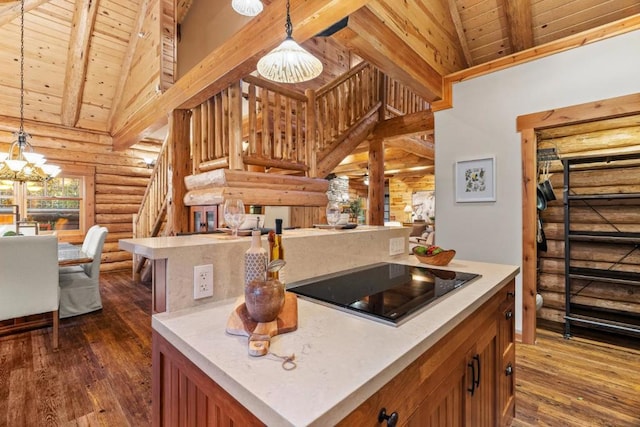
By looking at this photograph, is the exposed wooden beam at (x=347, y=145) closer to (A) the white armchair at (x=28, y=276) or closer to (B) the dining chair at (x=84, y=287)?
(B) the dining chair at (x=84, y=287)

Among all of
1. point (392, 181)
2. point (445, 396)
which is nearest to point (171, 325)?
point (445, 396)

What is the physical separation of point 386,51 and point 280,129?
1424 millimetres

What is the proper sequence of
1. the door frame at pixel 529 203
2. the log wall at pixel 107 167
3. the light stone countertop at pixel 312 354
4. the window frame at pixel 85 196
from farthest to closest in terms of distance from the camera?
the window frame at pixel 85 196
the log wall at pixel 107 167
the door frame at pixel 529 203
the light stone countertop at pixel 312 354

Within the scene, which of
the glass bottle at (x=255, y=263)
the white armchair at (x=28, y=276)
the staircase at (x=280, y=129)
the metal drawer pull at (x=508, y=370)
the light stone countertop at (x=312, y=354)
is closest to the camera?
the light stone countertop at (x=312, y=354)

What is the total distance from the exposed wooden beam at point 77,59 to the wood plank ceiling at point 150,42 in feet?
0.05

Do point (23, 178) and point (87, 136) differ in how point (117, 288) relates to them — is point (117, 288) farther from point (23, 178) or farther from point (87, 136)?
point (87, 136)

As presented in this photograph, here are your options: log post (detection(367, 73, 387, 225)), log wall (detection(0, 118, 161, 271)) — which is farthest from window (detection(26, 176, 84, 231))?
log post (detection(367, 73, 387, 225))

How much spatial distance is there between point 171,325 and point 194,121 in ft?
11.6

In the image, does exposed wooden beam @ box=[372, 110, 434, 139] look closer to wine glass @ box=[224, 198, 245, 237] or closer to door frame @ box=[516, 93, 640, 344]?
door frame @ box=[516, 93, 640, 344]

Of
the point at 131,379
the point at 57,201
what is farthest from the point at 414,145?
the point at 57,201

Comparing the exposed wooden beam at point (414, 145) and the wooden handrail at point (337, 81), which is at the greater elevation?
the wooden handrail at point (337, 81)

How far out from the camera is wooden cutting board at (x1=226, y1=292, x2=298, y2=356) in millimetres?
769

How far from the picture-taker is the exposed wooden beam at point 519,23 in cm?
284

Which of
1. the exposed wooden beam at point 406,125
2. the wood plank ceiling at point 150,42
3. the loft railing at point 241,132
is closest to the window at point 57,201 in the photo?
the wood plank ceiling at point 150,42
